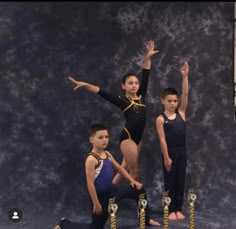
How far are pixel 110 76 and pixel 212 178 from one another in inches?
65.2

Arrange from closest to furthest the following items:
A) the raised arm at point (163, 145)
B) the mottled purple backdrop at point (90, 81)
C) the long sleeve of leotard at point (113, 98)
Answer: the long sleeve of leotard at point (113, 98) → the raised arm at point (163, 145) → the mottled purple backdrop at point (90, 81)

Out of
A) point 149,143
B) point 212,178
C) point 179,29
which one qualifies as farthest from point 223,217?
point 179,29

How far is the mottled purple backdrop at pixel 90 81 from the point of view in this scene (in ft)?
15.4

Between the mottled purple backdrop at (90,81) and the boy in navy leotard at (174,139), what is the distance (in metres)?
0.58

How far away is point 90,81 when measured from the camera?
15.7 feet

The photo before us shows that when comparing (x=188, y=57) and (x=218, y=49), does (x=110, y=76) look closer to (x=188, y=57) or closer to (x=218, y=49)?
(x=188, y=57)

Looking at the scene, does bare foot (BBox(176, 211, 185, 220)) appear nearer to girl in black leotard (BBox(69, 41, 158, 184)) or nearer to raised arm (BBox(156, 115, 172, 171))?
raised arm (BBox(156, 115, 172, 171))

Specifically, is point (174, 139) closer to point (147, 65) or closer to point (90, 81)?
point (147, 65)

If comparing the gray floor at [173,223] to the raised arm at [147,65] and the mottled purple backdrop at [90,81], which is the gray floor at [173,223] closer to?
the mottled purple backdrop at [90,81]

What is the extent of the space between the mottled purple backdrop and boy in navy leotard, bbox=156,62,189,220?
58 centimetres

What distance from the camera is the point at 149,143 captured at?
15.9ft

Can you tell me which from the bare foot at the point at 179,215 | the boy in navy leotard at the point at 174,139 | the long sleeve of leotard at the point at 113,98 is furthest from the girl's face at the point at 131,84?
the bare foot at the point at 179,215

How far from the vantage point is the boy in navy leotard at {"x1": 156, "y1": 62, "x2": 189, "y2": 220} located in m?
4.00

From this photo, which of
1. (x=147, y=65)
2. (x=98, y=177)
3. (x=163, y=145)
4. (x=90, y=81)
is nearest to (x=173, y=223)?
(x=163, y=145)
